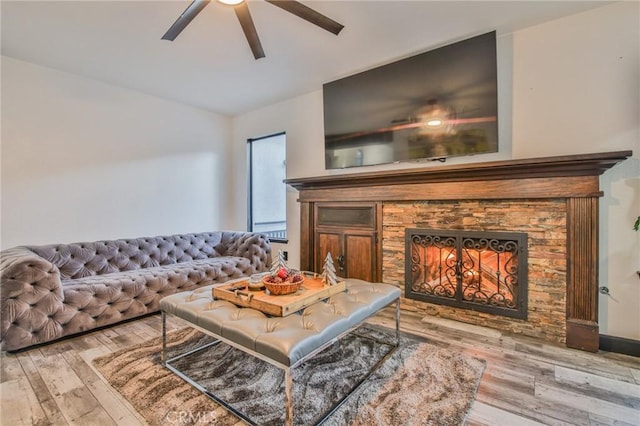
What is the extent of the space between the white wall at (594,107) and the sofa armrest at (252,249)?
2680 mm

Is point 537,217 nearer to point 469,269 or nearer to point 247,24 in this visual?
point 469,269

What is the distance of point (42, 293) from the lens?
7.70 feet

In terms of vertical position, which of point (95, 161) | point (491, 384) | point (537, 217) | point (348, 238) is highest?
point (95, 161)

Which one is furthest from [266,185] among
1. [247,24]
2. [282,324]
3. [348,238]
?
[282,324]

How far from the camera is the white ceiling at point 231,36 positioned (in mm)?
2336

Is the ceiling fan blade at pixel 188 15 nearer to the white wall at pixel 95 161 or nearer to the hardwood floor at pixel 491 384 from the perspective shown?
→ the white wall at pixel 95 161

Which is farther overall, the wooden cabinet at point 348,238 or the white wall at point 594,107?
the wooden cabinet at point 348,238

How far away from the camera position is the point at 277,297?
1883 mm

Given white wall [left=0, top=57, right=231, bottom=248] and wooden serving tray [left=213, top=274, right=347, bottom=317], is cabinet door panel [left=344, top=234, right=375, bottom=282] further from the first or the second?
white wall [left=0, top=57, right=231, bottom=248]

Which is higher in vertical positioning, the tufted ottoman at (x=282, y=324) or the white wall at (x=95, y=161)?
the white wall at (x=95, y=161)

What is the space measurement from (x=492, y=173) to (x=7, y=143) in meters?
4.52

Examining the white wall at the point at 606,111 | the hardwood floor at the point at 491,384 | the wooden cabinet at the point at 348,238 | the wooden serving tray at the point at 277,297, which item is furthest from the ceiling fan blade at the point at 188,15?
the white wall at the point at 606,111

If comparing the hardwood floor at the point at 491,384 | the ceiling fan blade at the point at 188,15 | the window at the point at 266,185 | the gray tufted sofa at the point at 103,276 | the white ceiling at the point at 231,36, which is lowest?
the hardwood floor at the point at 491,384

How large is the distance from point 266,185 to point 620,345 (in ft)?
14.1
